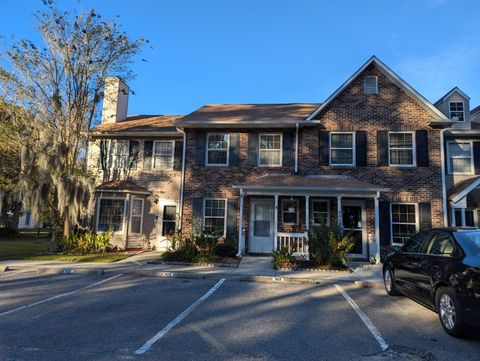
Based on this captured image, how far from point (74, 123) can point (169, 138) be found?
4127 mm

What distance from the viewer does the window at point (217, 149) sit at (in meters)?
15.1

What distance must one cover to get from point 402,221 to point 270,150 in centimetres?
607

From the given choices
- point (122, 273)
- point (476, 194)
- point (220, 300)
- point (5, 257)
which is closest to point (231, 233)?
point (122, 273)

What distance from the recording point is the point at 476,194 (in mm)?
13727

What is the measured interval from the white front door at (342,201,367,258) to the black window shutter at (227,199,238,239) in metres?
4.38

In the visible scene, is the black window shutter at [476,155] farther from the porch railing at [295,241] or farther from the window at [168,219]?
the window at [168,219]

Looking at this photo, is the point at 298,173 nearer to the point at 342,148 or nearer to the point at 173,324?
the point at 342,148

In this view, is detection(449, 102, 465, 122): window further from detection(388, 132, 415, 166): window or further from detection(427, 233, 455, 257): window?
detection(427, 233, 455, 257): window

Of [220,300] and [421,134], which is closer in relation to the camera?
[220,300]

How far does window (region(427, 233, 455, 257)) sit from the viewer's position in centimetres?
535

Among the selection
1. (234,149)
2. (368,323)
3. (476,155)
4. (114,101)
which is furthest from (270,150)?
(368,323)

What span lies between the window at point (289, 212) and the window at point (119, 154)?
7.78m

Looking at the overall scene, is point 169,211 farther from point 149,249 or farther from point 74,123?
point 74,123

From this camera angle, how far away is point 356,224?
1370 centimetres
